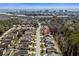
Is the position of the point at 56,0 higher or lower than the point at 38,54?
higher

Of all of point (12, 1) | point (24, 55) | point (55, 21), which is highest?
point (12, 1)

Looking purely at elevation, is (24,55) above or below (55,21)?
below

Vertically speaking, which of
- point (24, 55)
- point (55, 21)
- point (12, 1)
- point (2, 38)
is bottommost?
point (24, 55)

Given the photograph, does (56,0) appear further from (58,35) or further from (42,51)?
(42,51)

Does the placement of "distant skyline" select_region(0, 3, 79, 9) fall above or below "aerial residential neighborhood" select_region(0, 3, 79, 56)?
above

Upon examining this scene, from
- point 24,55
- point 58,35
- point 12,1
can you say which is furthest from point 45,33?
point 12,1

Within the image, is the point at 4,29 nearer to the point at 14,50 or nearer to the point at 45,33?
the point at 14,50

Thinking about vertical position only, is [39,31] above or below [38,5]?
below

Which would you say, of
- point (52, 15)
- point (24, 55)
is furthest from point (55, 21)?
point (24, 55)

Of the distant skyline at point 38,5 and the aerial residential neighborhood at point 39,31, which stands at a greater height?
the distant skyline at point 38,5
